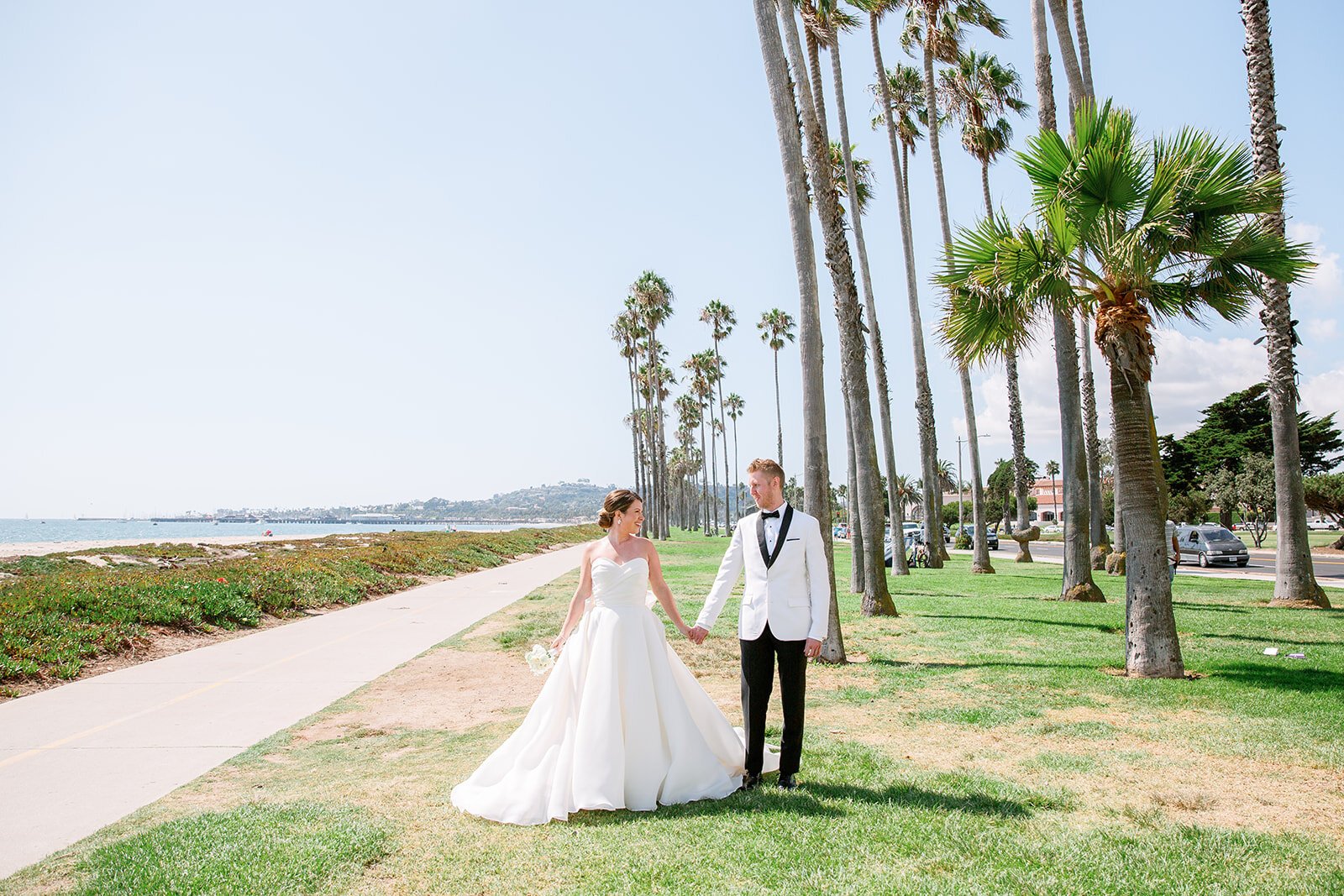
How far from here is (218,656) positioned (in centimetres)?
1173

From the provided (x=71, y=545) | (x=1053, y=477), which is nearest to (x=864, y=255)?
(x=71, y=545)

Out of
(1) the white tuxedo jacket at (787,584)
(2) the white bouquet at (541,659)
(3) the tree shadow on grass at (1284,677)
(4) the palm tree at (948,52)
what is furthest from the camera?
(4) the palm tree at (948,52)

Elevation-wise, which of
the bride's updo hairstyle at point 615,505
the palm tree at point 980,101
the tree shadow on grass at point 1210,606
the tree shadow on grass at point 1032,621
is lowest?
the tree shadow on grass at point 1210,606

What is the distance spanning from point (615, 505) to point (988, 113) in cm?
2825

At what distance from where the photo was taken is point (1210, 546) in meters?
27.6

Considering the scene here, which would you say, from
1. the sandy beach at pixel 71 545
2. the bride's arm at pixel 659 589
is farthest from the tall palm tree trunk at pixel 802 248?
the sandy beach at pixel 71 545

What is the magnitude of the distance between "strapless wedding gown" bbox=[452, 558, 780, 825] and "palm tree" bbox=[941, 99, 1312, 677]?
6038 mm

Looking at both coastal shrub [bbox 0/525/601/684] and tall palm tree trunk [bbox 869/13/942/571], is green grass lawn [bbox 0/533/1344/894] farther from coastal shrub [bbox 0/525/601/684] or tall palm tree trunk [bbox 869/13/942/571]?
tall palm tree trunk [bbox 869/13/942/571]

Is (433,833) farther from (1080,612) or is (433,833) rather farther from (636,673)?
(1080,612)

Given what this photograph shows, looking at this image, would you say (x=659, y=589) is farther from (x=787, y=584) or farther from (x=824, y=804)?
(x=824, y=804)

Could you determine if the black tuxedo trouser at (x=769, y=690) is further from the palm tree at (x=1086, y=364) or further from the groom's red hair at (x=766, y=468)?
the palm tree at (x=1086, y=364)

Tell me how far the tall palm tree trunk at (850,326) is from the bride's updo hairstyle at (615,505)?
27.9ft

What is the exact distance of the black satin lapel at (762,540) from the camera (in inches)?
211

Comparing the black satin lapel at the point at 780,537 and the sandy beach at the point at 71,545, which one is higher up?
the black satin lapel at the point at 780,537
